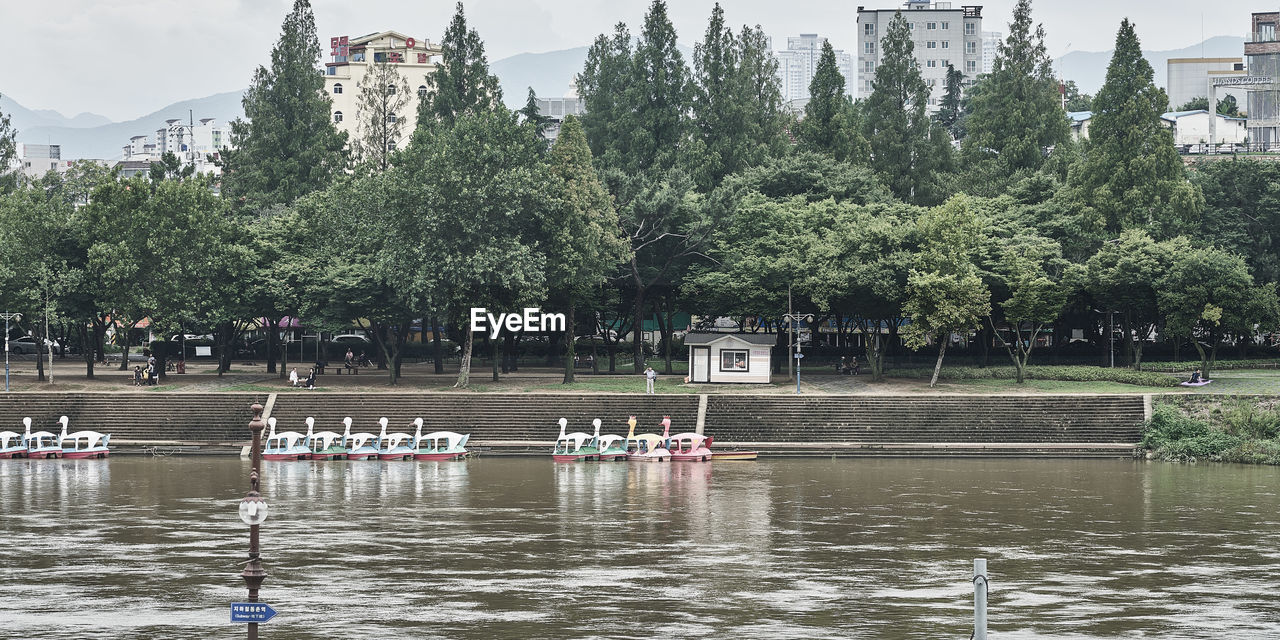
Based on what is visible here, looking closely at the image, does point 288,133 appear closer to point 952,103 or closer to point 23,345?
point 23,345

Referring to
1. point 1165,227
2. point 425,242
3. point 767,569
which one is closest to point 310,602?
point 767,569

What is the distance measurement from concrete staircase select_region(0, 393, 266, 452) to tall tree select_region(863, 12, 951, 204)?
145 ft

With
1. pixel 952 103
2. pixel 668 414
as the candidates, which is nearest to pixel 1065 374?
pixel 668 414

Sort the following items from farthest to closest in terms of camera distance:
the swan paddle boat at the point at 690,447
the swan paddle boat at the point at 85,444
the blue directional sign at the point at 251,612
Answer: the swan paddle boat at the point at 85,444
the swan paddle boat at the point at 690,447
the blue directional sign at the point at 251,612

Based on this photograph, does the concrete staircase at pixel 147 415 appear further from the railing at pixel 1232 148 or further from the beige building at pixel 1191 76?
the beige building at pixel 1191 76

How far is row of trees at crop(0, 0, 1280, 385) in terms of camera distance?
69.3 metres

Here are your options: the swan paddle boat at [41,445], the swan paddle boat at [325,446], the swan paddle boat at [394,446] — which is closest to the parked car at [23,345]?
the swan paddle boat at [41,445]

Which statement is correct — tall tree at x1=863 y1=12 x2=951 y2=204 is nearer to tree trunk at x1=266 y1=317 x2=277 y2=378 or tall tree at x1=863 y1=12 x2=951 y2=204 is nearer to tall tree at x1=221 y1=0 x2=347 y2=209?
tall tree at x1=221 y1=0 x2=347 y2=209

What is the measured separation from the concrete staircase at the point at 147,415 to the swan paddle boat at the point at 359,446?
18.7 ft

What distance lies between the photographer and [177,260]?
229 ft

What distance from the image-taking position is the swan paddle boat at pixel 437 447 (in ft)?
194

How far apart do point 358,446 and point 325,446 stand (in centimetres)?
146

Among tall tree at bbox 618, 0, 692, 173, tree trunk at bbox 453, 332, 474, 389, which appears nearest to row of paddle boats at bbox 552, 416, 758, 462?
tree trunk at bbox 453, 332, 474, 389

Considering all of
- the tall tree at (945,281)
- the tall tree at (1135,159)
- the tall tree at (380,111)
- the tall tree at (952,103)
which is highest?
the tall tree at (952,103)
